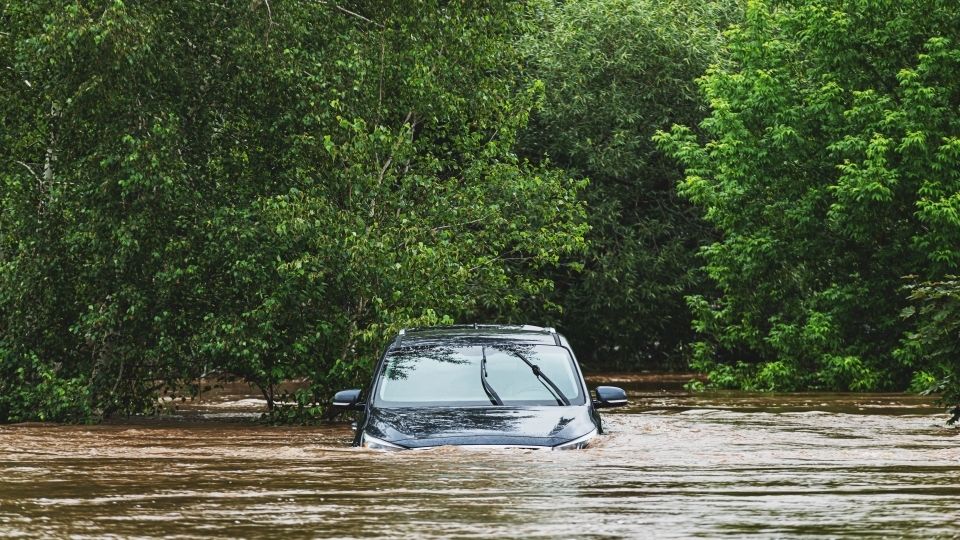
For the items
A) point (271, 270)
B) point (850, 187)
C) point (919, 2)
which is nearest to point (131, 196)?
point (271, 270)

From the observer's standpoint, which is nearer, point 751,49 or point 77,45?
point 77,45

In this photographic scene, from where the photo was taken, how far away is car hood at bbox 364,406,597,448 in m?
10.4

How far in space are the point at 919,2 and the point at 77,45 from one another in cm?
1747

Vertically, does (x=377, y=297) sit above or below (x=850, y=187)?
below

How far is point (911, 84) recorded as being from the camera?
27.2 meters

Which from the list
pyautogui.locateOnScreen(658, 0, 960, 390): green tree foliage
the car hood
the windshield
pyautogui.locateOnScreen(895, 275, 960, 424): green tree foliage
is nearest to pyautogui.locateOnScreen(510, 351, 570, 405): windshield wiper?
the windshield

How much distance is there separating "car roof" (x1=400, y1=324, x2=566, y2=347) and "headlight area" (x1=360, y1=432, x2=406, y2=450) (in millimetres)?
1293

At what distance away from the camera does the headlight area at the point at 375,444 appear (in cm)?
1054

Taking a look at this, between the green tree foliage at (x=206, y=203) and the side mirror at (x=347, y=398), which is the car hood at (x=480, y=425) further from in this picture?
the green tree foliage at (x=206, y=203)

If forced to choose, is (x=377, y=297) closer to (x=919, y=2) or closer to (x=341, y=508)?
(x=341, y=508)

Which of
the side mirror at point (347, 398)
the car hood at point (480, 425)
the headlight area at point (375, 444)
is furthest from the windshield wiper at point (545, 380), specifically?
the headlight area at point (375, 444)

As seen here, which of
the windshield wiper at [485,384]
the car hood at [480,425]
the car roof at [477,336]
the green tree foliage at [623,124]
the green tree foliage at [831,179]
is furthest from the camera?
the green tree foliage at [623,124]

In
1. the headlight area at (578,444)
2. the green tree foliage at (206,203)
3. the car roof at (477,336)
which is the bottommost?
the headlight area at (578,444)

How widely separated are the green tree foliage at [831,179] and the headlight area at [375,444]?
17.4 m
